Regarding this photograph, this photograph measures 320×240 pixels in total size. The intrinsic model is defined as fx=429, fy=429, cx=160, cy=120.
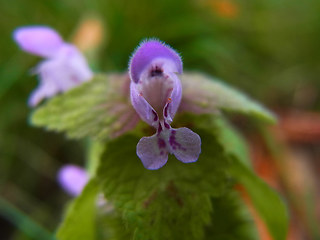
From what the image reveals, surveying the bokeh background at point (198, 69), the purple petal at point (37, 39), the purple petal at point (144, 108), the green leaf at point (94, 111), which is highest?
the purple petal at point (37, 39)

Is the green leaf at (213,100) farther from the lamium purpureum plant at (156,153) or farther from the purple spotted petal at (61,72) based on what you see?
the purple spotted petal at (61,72)

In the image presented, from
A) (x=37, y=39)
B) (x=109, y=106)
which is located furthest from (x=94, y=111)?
(x=37, y=39)

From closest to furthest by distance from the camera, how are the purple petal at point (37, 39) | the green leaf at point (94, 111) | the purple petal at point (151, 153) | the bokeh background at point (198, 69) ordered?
the purple petal at point (151, 153) < the green leaf at point (94, 111) < the purple petal at point (37, 39) < the bokeh background at point (198, 69)

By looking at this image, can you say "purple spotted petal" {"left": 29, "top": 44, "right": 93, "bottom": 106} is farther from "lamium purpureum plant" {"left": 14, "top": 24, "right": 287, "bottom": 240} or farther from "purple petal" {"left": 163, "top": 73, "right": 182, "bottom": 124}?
"purple petal" {"left": 163, "top": 73, "right": 182, "bottom": 124}

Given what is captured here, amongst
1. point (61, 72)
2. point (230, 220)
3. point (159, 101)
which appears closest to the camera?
point (159, 101)

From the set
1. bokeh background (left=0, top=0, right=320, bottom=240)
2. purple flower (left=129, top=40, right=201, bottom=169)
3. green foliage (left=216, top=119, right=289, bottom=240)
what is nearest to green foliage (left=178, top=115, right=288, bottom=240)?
green foliage (left=216, top=119, right=289, bottom=240)

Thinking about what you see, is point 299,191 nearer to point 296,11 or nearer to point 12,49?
point 296,11

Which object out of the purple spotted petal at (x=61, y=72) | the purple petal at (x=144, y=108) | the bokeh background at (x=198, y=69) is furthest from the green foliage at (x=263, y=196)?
the bokeh background at (x=198, y=69)

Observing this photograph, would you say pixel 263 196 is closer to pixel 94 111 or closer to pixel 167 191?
pixel 167 191
